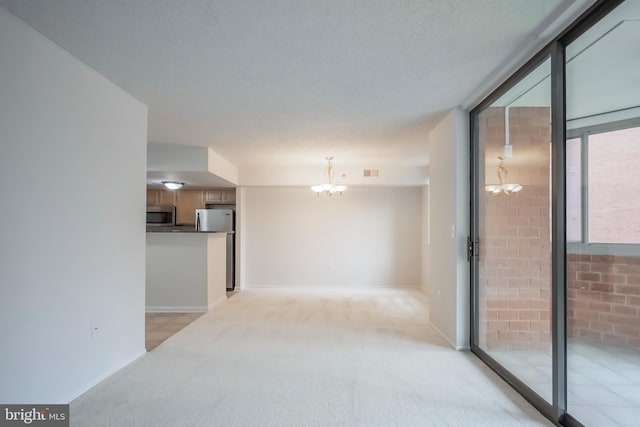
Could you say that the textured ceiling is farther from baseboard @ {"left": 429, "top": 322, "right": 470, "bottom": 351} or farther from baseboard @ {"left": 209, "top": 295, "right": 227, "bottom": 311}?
baseboard @ {"left": 209, "top": 295, "right": 227, "bottom": 311}

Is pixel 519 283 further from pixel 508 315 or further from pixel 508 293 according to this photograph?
pixel 508 315

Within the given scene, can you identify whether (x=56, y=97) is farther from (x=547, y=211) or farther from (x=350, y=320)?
(x=350, y=320)

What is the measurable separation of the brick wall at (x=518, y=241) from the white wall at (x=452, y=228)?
0.21m

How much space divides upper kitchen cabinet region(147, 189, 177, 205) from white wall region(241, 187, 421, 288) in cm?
180

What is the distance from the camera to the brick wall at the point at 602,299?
86.7 inches

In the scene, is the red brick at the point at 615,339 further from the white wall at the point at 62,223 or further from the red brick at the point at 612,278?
the white wall at the point at 62,223

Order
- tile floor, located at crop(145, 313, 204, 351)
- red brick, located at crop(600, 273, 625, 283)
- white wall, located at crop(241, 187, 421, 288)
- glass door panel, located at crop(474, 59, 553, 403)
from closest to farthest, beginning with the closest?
red brick, located at crop(600, 273, 625, 283) → glass door panel, located at crop(474, 59, 553, 403) → tile floor, located at crop(145, 313, 204, 351) → white wall, located at crop(241, 187, 421, 288)

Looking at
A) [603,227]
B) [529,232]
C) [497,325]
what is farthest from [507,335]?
[603,227]

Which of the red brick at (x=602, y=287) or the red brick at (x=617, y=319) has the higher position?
the red brick at (x=602, y=287)

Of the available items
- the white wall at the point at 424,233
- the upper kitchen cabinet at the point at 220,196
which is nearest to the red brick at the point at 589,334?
the white wall at the point at 424,233

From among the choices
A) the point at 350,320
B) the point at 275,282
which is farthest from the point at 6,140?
the point at 275,282

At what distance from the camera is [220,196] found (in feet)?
28.5

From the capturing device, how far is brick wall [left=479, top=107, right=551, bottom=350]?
9.20 ft

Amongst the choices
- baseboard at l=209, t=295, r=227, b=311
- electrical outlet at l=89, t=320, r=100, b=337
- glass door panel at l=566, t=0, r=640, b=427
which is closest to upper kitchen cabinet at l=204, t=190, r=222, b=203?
baseboard at l=209, t=295, r=227, b=311
